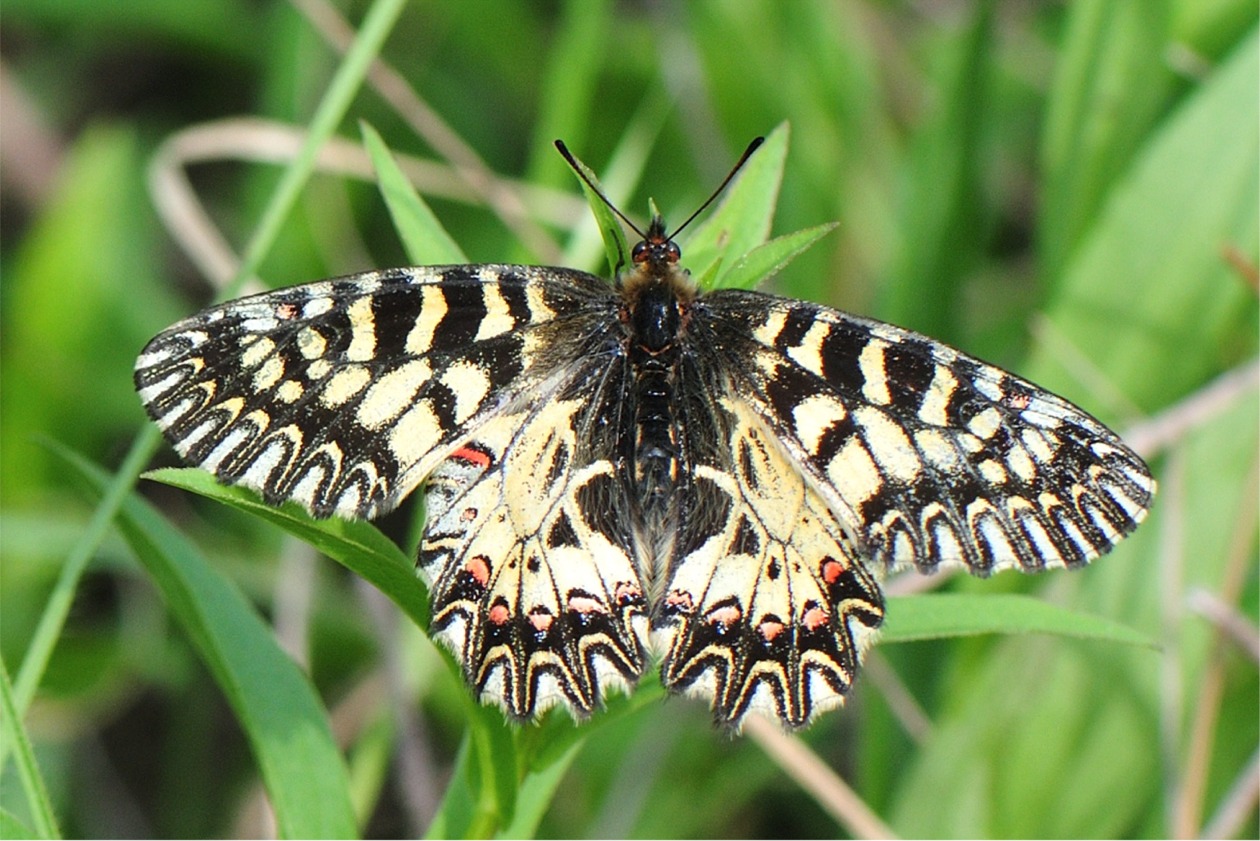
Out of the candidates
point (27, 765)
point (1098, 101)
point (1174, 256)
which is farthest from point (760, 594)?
point (1098, 101)

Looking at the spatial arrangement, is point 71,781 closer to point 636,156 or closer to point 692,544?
point 692,544

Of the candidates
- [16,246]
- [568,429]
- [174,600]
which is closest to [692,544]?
[568,429]

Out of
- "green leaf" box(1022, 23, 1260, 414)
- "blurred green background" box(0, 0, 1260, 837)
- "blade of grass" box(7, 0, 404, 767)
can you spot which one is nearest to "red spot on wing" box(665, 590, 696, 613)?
"blade of grass" box(7, 0, 404, 767)

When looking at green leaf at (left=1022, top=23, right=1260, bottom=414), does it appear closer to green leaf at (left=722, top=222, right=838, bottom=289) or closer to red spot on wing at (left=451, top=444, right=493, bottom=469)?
green leaf at (left=722, top=222, right=838, bottom=289)

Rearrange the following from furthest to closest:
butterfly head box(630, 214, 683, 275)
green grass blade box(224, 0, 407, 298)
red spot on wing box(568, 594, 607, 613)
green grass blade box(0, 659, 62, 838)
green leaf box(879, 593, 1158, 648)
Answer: green grass blade box(224, 0, 407, 298) → butterfly head box(630, 214, 683, 275) → red spot on wing box(568, 594, 607, 613) → green leaf box(879, 593, 1158, 648) → green grass blade box(0, 659, 62, 838)

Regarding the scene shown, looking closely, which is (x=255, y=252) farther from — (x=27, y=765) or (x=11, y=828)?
(x=11, y=828)

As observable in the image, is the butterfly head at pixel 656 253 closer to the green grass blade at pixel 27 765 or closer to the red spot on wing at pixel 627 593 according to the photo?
the red spot on wing at pixel 627 593
